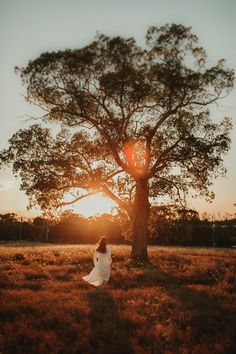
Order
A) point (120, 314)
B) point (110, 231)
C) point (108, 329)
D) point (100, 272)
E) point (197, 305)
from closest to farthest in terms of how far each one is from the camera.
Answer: point (108, 329) < point (120, 314) < point (197, 305) < point (100, 272) < point (110, 231)

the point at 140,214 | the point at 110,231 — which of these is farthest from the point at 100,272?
the point at 110,231


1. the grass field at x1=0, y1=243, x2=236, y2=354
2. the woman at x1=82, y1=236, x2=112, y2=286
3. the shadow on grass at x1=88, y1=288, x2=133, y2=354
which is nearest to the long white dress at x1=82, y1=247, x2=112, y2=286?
the woman at x1=82, y1=236, x2=112, y2=286

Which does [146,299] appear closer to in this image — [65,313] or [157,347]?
[65,313]

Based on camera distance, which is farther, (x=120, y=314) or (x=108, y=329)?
(x=120, y=314)

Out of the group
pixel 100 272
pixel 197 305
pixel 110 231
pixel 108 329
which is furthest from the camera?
pixel 110 231

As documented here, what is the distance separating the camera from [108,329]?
9.40 m

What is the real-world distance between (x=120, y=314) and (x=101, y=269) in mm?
4877

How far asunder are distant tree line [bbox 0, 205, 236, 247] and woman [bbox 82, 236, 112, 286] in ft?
72.2

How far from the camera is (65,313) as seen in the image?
10.8m

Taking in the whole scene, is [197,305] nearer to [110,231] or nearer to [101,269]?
[101,269]

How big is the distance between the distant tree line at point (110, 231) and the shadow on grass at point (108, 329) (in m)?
26.4

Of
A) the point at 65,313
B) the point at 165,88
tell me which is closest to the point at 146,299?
the point at 65,313

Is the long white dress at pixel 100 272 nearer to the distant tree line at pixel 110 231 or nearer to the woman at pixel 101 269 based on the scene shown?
the woman at pixel 101 269

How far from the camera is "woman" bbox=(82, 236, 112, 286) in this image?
50.5ft
